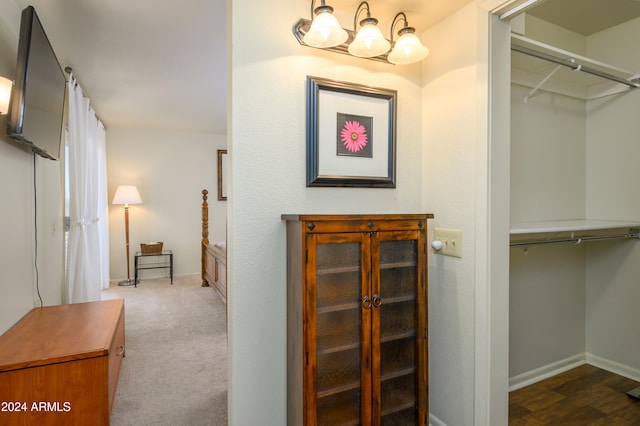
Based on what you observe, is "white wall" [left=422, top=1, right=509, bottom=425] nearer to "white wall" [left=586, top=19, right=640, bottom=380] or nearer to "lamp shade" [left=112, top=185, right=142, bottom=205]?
"white wall" [left=586, top=19, right=640, bottom=380]

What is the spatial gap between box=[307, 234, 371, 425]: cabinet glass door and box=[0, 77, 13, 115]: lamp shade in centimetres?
164

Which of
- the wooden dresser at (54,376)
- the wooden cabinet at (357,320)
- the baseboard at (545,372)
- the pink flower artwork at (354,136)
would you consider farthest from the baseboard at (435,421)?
the wooden dresser at (54,376)

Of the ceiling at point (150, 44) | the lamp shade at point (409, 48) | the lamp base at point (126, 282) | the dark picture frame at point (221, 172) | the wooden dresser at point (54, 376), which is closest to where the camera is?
the wooden dresser at point (54, 376)

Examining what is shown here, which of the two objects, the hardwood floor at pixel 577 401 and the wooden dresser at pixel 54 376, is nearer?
the wooden dresser at pixel 54 376

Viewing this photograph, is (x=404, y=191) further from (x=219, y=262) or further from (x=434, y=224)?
(x=219, y=262)

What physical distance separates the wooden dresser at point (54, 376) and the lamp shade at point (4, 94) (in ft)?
3.72

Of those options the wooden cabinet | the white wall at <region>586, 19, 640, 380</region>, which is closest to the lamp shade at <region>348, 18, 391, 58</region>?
the wooden cabinet

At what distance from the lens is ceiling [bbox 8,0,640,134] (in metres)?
2.03

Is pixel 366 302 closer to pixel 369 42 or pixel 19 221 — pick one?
pixel 369 42

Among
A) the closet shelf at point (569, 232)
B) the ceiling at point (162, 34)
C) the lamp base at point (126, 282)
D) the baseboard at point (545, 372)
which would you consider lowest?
the baseboard at point (545, 372)

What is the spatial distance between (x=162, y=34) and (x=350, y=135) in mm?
1725

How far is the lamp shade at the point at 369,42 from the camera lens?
151cm

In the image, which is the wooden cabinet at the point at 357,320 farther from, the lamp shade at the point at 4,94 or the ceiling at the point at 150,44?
the lamp shade at the point at 4,94

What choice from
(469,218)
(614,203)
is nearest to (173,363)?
(469,218)
